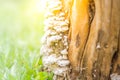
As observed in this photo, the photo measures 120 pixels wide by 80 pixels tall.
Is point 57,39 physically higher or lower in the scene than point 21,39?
higher

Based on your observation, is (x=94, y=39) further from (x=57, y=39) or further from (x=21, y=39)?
(x=21, y=39)

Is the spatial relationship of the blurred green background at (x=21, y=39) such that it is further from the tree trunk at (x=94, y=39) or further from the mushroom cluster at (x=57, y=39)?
the tree trunk at (x=94, y=39)

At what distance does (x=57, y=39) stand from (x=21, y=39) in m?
0.88

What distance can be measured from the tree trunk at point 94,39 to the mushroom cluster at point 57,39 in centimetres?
4

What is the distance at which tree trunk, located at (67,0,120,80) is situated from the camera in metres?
1.75

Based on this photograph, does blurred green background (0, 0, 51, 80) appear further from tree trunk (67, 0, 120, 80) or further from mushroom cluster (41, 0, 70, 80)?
tree trunk (67, 0, 120, 80)

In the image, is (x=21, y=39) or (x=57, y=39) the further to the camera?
(x=21, y=39)

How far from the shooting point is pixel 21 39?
8.89ft

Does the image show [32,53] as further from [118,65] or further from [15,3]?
[118,65]

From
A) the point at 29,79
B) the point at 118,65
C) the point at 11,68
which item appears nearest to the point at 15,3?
the point at 11,68

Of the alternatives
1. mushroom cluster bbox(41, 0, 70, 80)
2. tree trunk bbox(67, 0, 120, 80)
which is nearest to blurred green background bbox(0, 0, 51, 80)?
mushroom cluster bbox(41, 0, 70, 80)

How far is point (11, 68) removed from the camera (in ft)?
6.90

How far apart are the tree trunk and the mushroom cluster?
1.6 inches

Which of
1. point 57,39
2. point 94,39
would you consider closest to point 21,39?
point 57,39
